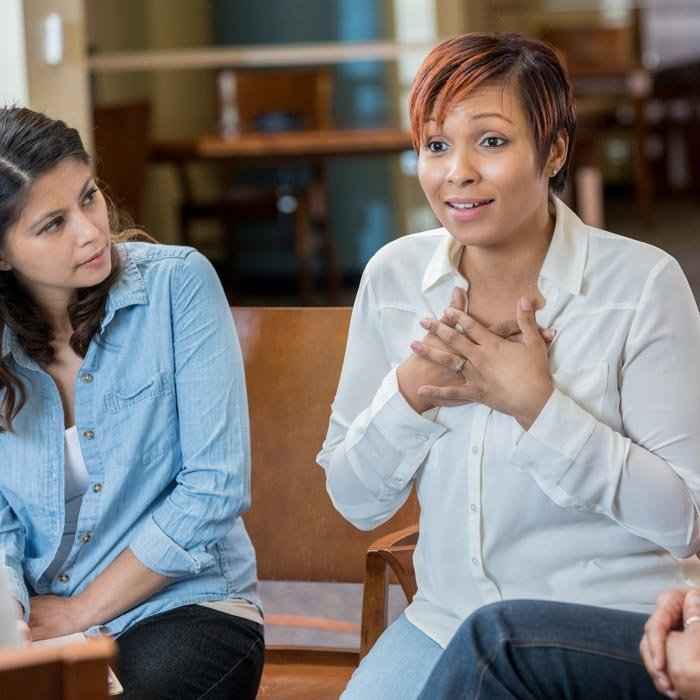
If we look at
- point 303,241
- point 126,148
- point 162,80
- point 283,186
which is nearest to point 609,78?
point 283,186

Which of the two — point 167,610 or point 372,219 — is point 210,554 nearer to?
point 167,610

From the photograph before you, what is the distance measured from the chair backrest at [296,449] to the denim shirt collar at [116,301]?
0.35m

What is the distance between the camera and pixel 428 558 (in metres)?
1.56

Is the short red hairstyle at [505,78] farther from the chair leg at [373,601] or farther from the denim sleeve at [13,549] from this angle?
the denim sleeve at [13,549]

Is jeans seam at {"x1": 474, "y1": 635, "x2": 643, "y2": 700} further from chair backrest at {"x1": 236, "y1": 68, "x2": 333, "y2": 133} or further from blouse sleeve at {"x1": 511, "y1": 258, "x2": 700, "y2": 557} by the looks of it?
chair backrest at {"x1": 236, "y1": 68, "x2": 333, "y2": 133}

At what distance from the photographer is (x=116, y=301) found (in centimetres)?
171

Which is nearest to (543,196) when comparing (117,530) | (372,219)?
(117,530)

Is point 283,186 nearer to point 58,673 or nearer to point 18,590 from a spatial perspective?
point 18,590

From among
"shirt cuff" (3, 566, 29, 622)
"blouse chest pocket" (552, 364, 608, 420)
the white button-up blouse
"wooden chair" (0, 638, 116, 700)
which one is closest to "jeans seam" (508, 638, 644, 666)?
the white button-up blouse

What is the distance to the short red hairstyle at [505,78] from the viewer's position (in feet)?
4.81

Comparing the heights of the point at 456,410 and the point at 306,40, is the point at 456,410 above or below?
below

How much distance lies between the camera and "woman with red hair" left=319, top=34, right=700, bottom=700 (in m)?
1.42

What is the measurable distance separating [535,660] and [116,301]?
80 cm

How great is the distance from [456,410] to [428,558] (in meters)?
0.20
